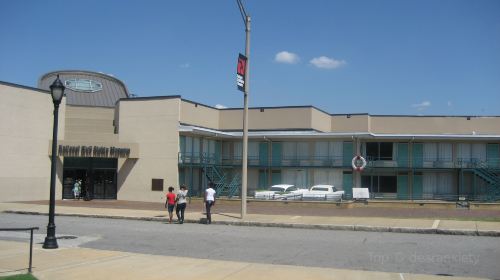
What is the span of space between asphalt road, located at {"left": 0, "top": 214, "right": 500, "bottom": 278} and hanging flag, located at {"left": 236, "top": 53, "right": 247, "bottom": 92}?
5831 millimetres

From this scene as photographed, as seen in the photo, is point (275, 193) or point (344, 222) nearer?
point (344, 222)

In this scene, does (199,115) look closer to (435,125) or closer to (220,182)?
(220,182)

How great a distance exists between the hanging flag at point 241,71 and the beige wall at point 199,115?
17.2m

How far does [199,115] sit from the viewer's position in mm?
43719

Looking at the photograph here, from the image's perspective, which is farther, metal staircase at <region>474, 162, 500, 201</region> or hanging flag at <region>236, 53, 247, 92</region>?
metal staircase at <region>474, 162, 500, 201</region>

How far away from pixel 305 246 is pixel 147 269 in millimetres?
5333

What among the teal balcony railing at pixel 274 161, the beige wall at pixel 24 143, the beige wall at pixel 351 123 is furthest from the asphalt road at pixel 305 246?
the beige wall at pixel 351 123

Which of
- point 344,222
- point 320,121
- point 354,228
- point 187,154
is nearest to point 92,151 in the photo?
point 187,154

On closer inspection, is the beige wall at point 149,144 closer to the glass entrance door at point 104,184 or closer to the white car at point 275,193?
the glass entrance door at point 104,184

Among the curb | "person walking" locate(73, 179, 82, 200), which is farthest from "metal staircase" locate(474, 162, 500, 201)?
"person walking" locate(73, 179, 82, 200)

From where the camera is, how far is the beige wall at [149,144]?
3888 centimetres

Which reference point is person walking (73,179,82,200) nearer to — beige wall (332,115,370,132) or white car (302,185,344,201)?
white car (302,185,344,201)

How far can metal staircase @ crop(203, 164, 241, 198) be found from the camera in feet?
128

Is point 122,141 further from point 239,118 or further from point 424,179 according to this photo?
point 424,179
